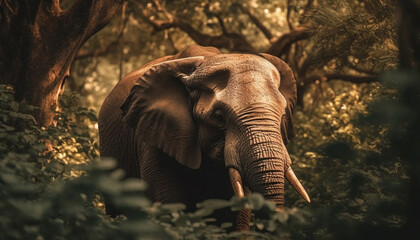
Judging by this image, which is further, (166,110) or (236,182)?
(166,110)

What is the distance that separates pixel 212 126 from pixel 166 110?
67 centimetres

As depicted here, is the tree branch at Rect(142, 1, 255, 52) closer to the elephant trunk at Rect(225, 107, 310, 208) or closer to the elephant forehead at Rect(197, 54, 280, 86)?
the elephant forehead at Rect(197, 54, 280, 86)

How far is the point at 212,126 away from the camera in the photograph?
646 cm

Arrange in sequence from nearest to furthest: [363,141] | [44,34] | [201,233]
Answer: [201,233]
[44,34]
[363,141]

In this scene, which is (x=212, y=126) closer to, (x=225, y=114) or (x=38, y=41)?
(x=225, y=114)

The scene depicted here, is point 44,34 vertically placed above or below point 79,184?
above

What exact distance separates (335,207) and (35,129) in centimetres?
370

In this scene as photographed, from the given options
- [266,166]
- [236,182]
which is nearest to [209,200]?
[266,166]

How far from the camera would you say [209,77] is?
659 centimetres

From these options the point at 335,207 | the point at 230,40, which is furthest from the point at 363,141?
the point at 335,207

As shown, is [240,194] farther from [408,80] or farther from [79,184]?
[408,80]

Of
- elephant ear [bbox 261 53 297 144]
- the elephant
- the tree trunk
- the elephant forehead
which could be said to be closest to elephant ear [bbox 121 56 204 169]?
the elephant

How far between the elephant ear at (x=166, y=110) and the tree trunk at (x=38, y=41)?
156 cm

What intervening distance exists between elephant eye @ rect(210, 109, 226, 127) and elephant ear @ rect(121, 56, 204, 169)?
1.26ft
